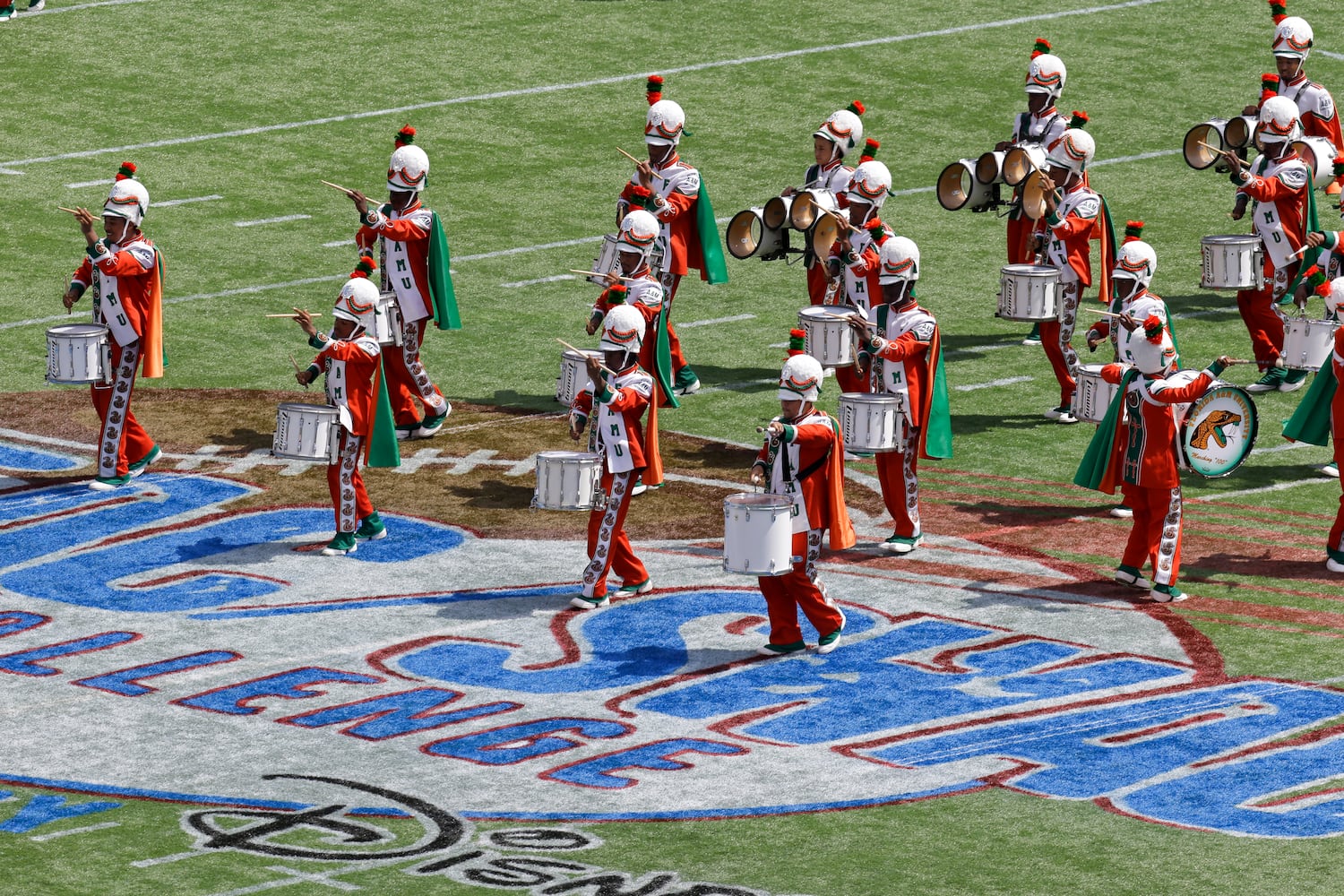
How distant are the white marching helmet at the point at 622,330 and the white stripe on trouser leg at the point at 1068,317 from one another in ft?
21.1

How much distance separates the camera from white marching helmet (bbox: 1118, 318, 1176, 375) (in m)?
18.5

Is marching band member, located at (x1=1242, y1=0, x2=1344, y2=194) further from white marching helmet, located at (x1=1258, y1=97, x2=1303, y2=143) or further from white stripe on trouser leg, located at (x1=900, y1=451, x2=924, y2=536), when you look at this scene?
white stripe on trouser leg, located at (x1=900, y1=451, x2=924, y2=536)

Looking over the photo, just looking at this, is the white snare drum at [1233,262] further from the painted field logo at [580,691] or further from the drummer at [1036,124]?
the painted field logo at [580,691]

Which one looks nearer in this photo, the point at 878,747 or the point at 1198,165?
the point at 878,747

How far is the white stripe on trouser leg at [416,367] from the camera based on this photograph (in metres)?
23.4

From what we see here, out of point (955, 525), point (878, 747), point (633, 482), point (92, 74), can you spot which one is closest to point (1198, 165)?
point (955, 525)

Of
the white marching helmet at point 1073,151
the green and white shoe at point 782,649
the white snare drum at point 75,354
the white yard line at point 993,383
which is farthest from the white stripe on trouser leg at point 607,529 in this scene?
the white marching helmet at point 1073,151

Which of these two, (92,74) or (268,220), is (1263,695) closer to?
(268,220)

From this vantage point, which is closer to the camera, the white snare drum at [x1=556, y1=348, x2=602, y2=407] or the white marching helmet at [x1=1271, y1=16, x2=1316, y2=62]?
the white snare drum at [x1=556, y1=348, x2=602, y2=407]

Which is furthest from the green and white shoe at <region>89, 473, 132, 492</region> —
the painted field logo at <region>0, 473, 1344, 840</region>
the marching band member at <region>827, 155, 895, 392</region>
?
the marching band member at <region>827, 155, 895, 392</region>

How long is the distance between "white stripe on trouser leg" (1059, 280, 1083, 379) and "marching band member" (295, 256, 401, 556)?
6.86m

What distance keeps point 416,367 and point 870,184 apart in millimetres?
4542

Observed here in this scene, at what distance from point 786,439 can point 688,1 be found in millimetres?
22260

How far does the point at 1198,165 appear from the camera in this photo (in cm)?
2620
